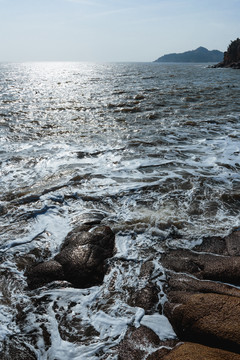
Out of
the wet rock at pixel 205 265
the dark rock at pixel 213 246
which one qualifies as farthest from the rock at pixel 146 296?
the dark rock at pixel 213 246

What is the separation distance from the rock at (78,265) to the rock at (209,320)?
1109mm

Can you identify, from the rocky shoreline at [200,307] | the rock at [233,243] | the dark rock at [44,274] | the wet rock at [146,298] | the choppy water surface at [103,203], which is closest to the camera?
the rocky shoreline at [200,307]

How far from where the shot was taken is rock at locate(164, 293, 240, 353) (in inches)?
79.0

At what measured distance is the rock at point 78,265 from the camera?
3.10 meters

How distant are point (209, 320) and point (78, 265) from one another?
5.52ft

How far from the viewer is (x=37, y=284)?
305 cm

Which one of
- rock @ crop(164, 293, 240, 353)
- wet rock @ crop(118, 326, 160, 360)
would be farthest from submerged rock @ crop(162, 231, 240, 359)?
wet rock @ crop(118, 326, 160, 360)

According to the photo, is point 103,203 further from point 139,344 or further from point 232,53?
point 232,53

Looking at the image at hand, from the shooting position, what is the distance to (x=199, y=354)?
1.88m

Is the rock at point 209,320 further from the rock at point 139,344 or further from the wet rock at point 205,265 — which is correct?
the wet rock at point 205,265

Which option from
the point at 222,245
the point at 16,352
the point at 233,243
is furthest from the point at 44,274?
the point at 233,243

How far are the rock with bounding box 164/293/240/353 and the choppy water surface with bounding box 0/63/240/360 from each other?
0.21 meters

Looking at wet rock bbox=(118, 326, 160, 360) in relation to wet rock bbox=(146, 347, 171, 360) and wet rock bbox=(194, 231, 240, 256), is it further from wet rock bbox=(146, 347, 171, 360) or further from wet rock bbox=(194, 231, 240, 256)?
wet rock bbox=(194, 231, 240, 256)

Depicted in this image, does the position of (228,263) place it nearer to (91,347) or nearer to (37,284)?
(91,347)
